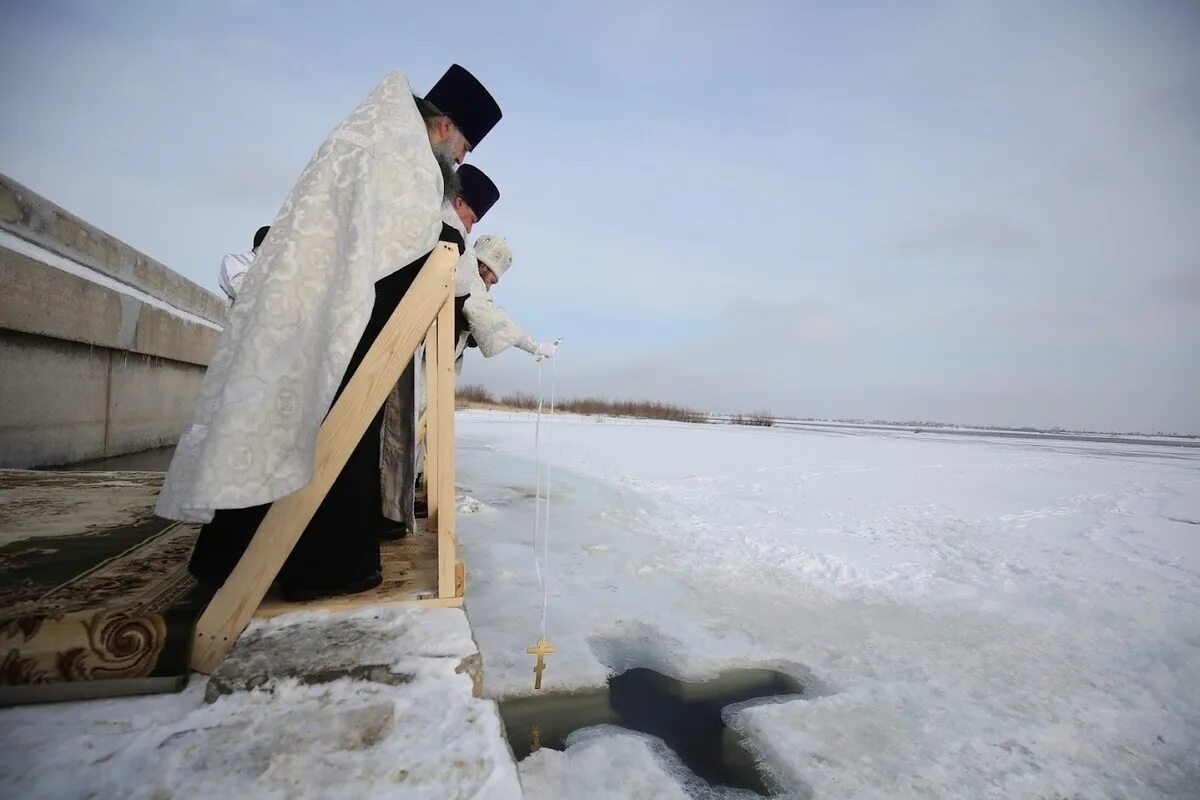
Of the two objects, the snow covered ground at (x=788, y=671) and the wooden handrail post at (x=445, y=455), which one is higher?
the wooden handrail post at (x=445, y=455)

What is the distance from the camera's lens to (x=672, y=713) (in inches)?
73.0

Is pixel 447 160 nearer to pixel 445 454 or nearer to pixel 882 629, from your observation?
pixel 445 454

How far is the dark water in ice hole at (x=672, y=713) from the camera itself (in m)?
1.60

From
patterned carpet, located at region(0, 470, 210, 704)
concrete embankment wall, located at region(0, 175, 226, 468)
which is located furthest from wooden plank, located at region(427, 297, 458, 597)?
concrete embankment wall, located at region(0, 175, 226, 468)

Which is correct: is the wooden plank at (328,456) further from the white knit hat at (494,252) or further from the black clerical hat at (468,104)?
the white knit hat at (494,252)

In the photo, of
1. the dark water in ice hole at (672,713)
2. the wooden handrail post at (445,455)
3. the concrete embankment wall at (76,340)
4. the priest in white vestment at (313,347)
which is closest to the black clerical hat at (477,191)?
the priest in white vestment at (313,347)

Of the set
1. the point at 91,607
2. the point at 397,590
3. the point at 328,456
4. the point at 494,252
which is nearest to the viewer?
the point at 91,607

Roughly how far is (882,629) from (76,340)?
5389mm

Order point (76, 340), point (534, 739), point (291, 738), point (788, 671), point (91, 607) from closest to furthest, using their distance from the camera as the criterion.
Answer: point (291, 738) → point (91, 607) → point (534, 739) → point (788, 671) → point (76, 340)

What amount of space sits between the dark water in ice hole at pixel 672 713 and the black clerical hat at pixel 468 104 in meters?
2.10

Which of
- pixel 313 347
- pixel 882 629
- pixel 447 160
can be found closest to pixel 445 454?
pixel 313 347

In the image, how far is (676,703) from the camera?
192 centimetres

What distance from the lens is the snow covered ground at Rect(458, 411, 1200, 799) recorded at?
159 centimetres

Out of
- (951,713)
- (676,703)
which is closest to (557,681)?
(676,703)
